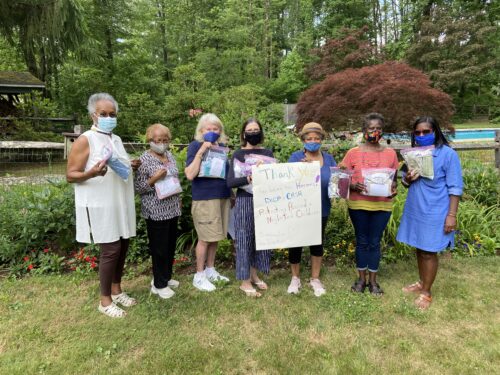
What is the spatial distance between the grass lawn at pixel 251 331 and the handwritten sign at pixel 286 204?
68 centimetres

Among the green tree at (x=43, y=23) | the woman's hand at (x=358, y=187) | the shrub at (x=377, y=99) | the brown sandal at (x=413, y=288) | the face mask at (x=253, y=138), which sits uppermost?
the green tree at (x=43, y=23)

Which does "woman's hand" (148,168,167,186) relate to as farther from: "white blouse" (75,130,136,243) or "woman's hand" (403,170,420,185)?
"woman's hand" (403,170,420,185)

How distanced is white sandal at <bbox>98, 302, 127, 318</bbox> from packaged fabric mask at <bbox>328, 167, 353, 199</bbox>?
7.67 ft

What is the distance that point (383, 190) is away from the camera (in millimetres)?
3365

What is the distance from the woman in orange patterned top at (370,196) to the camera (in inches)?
135

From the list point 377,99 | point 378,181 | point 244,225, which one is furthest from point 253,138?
point 377,99

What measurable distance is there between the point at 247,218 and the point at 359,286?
1.44 meters

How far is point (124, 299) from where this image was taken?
3.57 meters

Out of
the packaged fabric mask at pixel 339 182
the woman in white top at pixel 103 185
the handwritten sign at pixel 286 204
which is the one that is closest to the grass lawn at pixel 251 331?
the woman in white top at pixel 103 185

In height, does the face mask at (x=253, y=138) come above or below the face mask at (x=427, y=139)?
above

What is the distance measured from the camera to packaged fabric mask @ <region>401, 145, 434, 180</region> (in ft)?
10.8

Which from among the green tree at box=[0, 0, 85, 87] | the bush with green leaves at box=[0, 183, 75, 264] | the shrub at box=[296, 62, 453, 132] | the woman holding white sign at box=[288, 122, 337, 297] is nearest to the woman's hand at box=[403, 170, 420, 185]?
the woman holding white sign at box=[288, 122, 337, 297]

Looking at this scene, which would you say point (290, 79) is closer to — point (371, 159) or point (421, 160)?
point (371, 159)

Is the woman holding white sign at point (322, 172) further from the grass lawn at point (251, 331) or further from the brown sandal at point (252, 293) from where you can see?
the brown sandal at point (252, 293)
